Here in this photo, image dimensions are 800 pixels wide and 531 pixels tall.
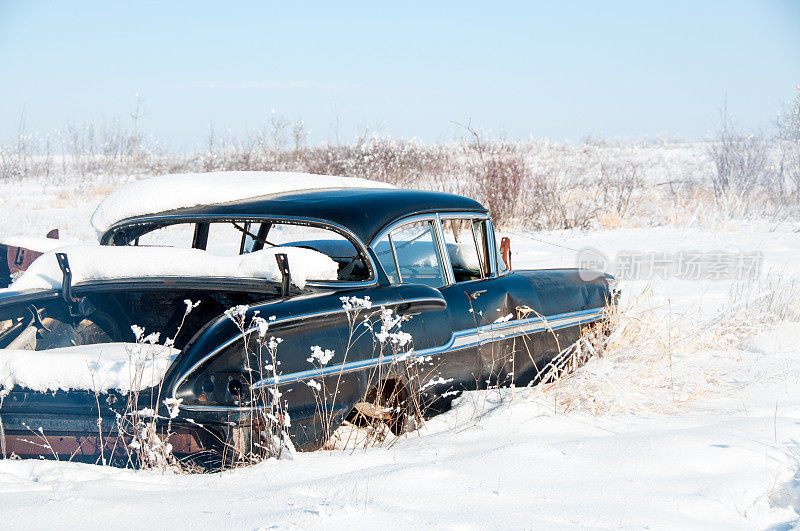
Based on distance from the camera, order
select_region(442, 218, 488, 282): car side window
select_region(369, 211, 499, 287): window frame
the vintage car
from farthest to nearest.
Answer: select_region(442, 218, 488, 282): car side window < select_region(369, 211, 499, 287): window frame < the vintage car

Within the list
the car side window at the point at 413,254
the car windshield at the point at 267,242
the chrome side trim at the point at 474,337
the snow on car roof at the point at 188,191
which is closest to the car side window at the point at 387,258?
the car side window at the point at 413,254

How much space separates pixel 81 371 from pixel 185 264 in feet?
2.29

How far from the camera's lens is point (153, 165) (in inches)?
1078

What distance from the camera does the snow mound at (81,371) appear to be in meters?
2.79

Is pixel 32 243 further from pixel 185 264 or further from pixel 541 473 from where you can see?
pixel 541 473

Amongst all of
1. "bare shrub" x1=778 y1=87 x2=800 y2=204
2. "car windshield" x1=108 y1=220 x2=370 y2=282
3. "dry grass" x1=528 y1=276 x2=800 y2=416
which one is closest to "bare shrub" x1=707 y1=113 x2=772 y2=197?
"bare shrub" x1=778 y1=87 x2=800 y2=204

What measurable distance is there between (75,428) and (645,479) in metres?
2.32

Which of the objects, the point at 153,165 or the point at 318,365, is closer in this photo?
the point at 318,365

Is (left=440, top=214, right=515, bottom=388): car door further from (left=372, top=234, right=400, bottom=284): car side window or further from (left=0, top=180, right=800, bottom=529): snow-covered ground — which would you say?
(left=372, top=234, right=400, bottom=284): car side window

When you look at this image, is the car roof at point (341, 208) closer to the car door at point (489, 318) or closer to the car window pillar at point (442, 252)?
the car window pillar at point (442, 252)

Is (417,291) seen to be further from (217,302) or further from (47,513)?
(47,513)

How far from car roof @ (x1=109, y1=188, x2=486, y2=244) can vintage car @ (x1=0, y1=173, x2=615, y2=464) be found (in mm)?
12

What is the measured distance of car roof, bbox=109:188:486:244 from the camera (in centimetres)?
354

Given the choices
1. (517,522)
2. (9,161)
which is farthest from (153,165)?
(517,522)
